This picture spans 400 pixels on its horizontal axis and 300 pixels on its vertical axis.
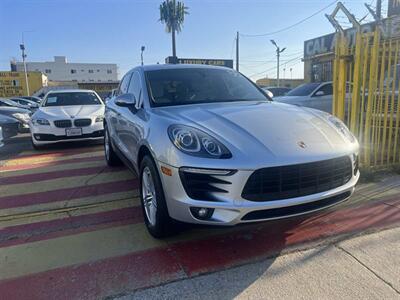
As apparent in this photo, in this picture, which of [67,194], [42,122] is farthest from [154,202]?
[42,122]

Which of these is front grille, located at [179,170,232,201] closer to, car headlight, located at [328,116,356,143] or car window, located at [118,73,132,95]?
car headlight, located at [328,116,356,143]

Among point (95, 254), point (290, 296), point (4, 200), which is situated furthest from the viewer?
point (4, 200)

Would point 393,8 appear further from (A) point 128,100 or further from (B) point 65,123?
(A) point 128,100

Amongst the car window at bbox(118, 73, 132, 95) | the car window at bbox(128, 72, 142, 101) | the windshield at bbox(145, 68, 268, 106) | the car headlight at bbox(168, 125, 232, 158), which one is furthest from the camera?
the car window at bbox(118, 73, 132, 95)

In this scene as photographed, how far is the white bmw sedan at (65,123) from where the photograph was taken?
7.59 metres

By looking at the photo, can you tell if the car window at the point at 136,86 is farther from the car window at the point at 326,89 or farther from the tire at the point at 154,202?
the car window at the point at 326,89

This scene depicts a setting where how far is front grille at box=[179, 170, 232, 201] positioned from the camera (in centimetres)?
253

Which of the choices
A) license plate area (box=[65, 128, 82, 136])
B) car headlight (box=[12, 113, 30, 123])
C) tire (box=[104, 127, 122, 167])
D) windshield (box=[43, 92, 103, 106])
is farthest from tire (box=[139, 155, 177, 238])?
car headlight (box=[12, 113, 30, 123])

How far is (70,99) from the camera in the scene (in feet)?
29.3

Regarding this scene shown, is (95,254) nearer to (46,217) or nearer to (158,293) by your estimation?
(158,293)

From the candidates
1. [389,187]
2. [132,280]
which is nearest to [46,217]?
[132,280]

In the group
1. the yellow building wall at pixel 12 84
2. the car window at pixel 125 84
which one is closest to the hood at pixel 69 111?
the car window at pixel 125 84

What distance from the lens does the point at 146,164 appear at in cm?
315

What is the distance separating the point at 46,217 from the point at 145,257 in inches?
61.2
